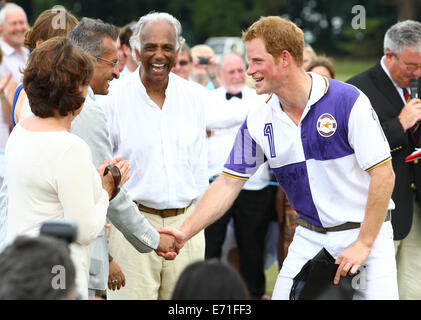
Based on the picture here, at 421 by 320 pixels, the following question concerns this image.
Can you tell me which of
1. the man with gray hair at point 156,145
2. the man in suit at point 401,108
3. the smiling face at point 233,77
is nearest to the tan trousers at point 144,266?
the man with gray hair at point 156,145

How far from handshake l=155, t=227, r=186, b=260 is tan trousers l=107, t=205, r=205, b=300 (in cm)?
33

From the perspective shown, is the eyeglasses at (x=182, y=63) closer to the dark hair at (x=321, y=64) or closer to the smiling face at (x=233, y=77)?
the smiling face at (x=233, y=77)

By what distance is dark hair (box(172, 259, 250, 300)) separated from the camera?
2.41 m

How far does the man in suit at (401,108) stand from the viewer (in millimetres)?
5590

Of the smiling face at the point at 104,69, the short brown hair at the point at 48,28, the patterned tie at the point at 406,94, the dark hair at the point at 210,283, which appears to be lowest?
the dark hair at the point at 210,283

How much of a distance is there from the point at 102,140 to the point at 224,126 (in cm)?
338

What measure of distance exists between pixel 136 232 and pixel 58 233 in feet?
5.53

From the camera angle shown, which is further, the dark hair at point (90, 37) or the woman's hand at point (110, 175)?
the dark hair at point (90, 37)

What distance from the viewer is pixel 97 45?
4.22 m

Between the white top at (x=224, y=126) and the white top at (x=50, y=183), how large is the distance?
387 cm

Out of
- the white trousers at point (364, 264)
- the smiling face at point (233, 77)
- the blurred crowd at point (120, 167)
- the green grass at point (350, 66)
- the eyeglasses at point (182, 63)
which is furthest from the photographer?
the green grass at point (350, 66)

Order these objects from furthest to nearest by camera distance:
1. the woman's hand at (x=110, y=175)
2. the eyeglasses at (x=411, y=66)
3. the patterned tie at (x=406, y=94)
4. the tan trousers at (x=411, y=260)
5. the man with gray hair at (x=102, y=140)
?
1. the tan trousers at (x=411, y=260)
2. the patterned tie at (x=406, y=94)
3. the eyeglasses at (x=411, y=66)
4. the man with gray hair at (x=102, y=140)
5. the woman's hand at (x=110, y=175)

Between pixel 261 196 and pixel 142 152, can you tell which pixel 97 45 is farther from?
pixel 261 196
